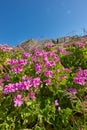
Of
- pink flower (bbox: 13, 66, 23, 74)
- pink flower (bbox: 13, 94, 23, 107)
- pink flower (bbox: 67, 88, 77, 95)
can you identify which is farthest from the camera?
pink flower (bbox: 13, 66, 23, 74)

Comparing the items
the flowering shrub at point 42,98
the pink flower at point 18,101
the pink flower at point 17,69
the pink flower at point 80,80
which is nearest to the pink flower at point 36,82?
the flowering shrub at point 42,98

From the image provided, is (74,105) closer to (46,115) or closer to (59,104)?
(59,104)

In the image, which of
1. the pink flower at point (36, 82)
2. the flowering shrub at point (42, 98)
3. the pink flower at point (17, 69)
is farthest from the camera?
the pink flower at point (17, 69)

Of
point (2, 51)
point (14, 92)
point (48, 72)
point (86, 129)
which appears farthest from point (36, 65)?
point (2, 51)

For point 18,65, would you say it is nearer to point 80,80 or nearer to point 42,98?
point 42,98

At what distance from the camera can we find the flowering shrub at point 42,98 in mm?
5113

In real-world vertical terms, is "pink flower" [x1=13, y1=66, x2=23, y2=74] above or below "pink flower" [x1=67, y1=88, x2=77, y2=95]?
above

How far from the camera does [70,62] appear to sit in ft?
26.8

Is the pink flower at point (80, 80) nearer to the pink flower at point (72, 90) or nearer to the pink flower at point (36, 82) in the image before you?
the pink flower at point (72, 90)

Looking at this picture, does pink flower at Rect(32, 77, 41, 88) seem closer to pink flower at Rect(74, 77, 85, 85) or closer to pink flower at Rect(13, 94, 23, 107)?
pink flower at Rect(13, 94, 23, 107)

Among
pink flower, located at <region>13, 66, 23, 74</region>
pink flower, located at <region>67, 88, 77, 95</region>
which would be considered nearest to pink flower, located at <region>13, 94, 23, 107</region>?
pink flower, located at <region>13, 66, 23, 74</region>

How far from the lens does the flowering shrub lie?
5.11 m

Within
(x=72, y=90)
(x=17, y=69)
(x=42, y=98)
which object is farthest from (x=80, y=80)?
(x=17, y=69)

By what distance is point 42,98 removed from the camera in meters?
5.64
